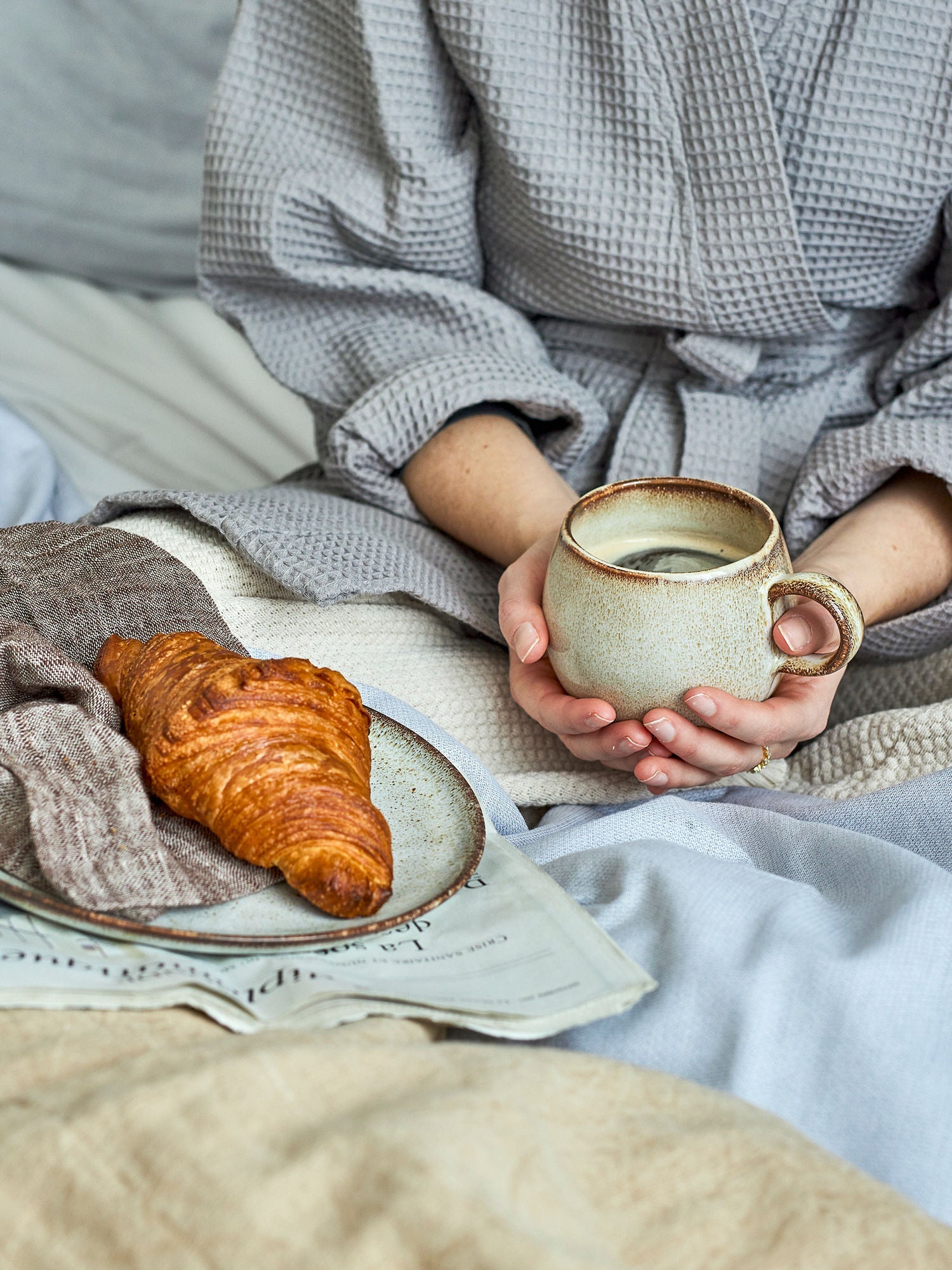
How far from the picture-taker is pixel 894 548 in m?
0.80

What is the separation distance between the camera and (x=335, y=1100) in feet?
1.30

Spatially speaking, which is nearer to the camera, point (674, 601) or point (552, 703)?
point (674, 601)

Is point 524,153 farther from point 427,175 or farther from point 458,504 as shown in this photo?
point 458,504

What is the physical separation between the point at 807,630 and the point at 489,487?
0.31 metres

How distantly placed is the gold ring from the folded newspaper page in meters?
0.22

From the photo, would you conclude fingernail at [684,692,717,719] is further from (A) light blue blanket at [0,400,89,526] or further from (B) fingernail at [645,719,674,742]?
(A) light blue blanket at [0,400,89,526]

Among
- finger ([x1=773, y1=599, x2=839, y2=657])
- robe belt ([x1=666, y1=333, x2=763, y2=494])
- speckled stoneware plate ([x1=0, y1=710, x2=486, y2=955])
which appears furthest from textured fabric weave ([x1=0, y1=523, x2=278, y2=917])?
robe belt ([x1=666, y1=333, x2=763, y2=494])

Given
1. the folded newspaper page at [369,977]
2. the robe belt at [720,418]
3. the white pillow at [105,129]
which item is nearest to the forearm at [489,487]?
the robe belt at [720,418]

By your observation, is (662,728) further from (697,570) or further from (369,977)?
(369,977)

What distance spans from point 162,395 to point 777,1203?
4.09ft

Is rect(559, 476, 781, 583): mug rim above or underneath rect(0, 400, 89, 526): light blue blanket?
above

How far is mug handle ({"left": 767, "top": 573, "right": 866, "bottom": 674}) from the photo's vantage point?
0.58m

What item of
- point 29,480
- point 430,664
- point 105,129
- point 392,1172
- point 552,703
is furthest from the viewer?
point 105,129

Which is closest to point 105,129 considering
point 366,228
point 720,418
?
point 366,228
